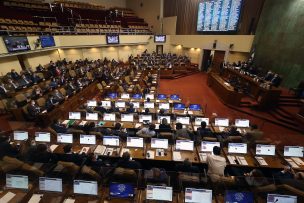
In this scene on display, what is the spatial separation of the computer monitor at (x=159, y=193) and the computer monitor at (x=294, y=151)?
4097mm

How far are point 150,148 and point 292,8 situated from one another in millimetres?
12190

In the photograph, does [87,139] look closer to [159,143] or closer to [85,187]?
[85,187]

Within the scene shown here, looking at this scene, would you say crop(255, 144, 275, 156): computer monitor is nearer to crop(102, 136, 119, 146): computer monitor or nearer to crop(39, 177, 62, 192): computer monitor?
crop(102, 136, 119, 146): computer monitor

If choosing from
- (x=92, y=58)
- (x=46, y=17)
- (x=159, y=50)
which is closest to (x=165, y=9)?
(x=159, y=50)

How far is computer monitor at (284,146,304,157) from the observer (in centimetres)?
545

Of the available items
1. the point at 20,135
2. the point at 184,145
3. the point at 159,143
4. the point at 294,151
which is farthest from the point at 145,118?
the point at 294,151

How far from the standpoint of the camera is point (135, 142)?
5.70 m

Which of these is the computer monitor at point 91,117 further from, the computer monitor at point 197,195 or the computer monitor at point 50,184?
the computer monitor at point 197,195

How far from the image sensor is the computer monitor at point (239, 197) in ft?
12.0

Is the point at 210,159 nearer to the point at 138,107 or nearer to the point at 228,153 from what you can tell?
the point at 228,153

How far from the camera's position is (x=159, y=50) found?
2486cm

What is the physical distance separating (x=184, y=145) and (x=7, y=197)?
4.48m

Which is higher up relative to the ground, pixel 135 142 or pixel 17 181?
pixel 17 181

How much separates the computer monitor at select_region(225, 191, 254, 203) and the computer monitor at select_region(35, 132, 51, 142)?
5.47 metres
